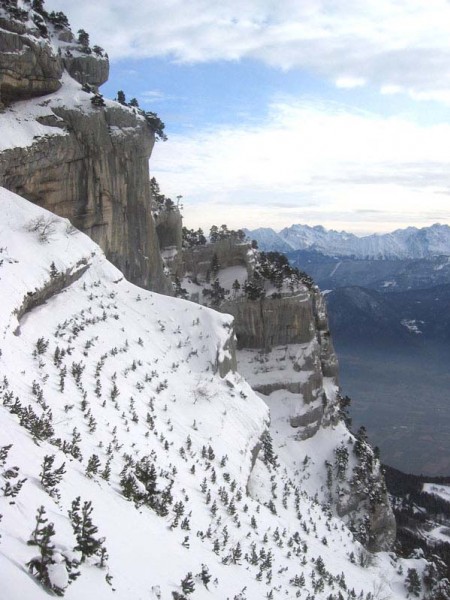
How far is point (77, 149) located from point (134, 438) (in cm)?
2795

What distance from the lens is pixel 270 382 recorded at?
56.3 meters

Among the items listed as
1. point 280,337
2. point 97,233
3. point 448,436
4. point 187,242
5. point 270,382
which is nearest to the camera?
point 97,233

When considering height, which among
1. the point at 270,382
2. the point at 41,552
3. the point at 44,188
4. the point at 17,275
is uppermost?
the point at 44,188

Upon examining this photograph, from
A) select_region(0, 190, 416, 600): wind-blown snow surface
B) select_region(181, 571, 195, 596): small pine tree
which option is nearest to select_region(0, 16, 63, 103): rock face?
select_region(0, 190, 416, 600): wind-blown snow surface

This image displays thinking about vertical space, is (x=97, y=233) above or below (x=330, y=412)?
above

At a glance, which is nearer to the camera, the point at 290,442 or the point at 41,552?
the point at 41,552

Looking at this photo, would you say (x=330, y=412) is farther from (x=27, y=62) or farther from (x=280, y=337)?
(x=27, y=62)

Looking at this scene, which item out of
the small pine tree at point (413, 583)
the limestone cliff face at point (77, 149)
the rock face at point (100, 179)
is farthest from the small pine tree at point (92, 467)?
the limestone cliff face at point (77, 149)

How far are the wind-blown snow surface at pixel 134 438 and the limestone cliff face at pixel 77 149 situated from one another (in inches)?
450

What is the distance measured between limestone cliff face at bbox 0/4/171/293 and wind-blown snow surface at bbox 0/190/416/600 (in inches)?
450

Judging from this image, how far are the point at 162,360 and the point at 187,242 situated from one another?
53719 millimetres

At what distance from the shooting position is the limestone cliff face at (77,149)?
32.0 metres

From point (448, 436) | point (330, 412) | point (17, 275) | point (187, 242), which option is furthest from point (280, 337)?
point (448, 436)

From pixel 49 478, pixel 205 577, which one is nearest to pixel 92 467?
pixel 49 478
